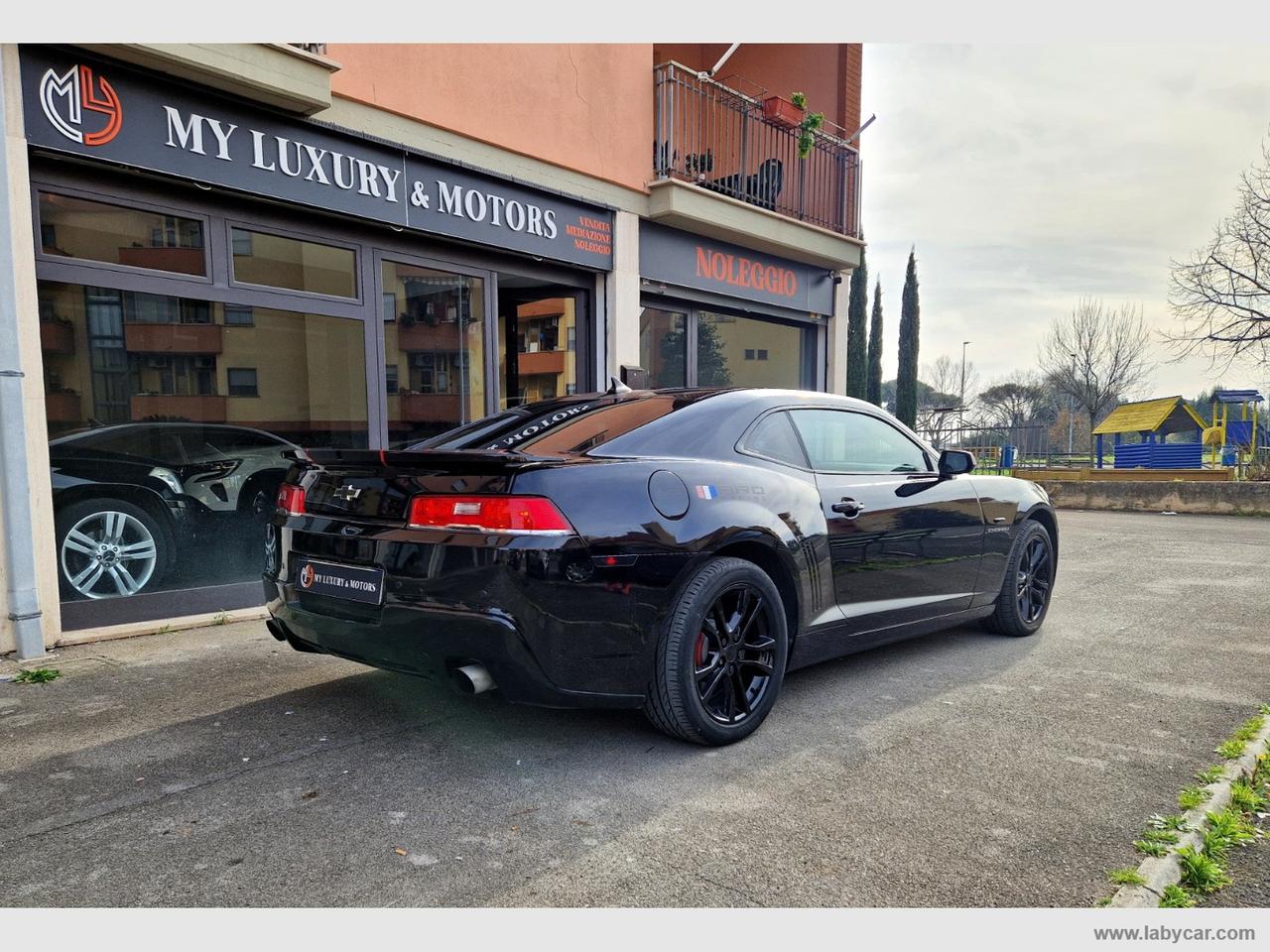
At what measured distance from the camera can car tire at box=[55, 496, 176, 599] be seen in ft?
17.2

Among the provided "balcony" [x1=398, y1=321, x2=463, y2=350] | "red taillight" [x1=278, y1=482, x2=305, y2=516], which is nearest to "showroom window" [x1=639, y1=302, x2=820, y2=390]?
"balcony" [x1=398, y1=321, x2=463, y2=350]

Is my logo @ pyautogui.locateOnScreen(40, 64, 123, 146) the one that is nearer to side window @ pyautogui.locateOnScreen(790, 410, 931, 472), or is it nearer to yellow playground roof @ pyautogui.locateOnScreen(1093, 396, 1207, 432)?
side window @ pyautogui.locateOnScreen(790, 410, 931, 472)

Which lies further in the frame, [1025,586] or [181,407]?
[181,407]

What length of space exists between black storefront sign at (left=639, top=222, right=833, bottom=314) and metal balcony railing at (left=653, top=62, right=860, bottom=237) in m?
0.62

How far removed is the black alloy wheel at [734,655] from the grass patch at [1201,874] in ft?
5.01

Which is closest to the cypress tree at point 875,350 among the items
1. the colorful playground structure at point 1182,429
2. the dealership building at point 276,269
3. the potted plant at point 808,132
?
the colorful playground structure at point 1182,429

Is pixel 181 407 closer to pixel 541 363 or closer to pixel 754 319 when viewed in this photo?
pixel 541 363

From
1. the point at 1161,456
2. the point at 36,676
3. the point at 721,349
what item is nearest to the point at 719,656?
the point at 36,676

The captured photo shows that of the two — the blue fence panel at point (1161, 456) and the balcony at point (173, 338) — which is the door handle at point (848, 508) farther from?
the blue fence panel at point (1161, 456)

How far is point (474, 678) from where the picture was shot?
288 cm

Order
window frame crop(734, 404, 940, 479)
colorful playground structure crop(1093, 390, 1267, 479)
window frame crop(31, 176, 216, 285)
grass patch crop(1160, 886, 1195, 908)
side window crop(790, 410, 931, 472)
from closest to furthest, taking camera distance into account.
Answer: grass patch crop(1160, 886, 1195, 908) → window frame crop(734, 404, 940, 479) → side window crop(790, 410, 931, 472) → window frame crop(31, 176, 216, 285) → colorful playground structure crop(1093, 390, 1267, 479)

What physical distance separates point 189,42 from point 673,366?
5.95 metres

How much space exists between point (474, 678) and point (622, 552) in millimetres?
671

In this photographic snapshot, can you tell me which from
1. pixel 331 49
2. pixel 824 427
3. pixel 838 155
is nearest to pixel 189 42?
pixel 331 49
